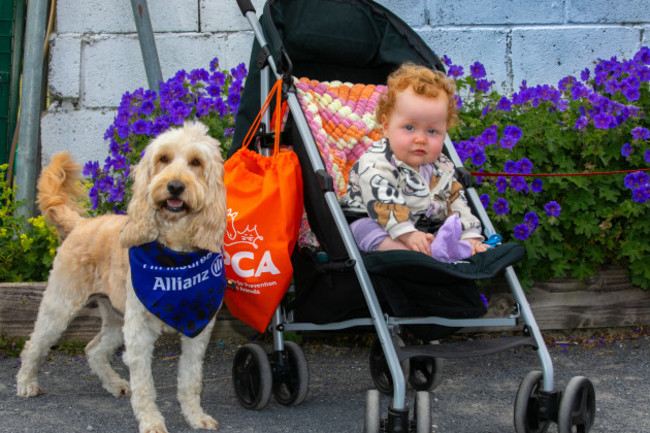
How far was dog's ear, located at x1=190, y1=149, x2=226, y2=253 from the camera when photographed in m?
3.08

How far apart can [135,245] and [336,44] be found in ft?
5.19

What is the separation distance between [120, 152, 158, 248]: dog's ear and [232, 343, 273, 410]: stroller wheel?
0.80 metres

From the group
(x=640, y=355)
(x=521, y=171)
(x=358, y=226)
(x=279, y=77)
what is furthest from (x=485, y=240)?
(x=640, y=355)

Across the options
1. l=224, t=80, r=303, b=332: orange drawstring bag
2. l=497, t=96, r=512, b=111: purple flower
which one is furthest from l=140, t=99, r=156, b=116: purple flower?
l=497, t=96, r=512, b=111: purple flower

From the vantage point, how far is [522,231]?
4.16 meters

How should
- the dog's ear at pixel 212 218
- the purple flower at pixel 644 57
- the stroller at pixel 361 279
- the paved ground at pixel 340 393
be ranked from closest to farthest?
the stroller at pixel 361 279, the dog's ear at pixel 212 218, the paved ground at pixel 340 393, the purple flower at pixel 644 57

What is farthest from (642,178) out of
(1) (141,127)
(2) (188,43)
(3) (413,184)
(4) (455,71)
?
(2) (188,43)

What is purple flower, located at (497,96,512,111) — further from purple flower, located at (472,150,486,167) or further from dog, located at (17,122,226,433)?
dog, located at (17,122,226,433)

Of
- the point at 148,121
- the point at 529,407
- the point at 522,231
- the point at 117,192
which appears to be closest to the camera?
the point at 529,407

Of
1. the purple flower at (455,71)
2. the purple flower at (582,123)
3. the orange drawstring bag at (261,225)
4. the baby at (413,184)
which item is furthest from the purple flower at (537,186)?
the orange drawstring bag at (261,225)

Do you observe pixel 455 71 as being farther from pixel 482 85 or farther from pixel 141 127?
pixel 141 127

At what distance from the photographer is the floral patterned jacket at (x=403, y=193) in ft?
10.2

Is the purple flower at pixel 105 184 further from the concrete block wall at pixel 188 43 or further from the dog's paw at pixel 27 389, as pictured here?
the dog's paw at pixel 27 389

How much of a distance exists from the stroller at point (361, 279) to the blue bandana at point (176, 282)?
1.41 ft
